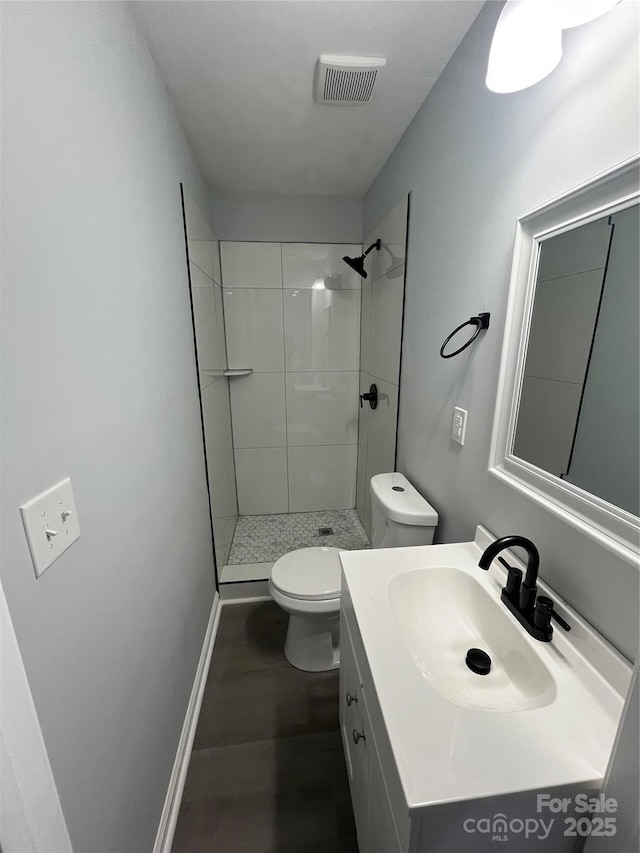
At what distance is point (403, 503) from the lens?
139 centimetres

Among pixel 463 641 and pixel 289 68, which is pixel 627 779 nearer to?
pixel 463 641

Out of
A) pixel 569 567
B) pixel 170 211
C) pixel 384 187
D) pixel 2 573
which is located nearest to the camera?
pixel 2 573

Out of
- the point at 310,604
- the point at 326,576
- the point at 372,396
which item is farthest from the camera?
the point at 372,396

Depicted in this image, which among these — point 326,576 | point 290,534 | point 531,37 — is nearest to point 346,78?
point 531,37

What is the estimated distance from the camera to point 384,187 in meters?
1.88

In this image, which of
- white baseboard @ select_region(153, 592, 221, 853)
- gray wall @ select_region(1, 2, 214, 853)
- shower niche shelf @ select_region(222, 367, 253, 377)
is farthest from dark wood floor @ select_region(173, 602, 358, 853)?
shower niche shelf @ select_region(222, 367, 253, 377)

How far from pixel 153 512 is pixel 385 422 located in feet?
4.32

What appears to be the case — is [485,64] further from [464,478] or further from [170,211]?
[464,478]

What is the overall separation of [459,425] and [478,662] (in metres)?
0.68

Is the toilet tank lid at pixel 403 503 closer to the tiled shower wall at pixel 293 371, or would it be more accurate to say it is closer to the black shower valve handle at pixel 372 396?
the black shower valve handle at pixel 372 396

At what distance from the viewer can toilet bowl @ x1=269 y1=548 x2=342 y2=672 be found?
148 centimetres

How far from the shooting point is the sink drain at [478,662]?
812mm

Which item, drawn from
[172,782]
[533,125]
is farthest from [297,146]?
[172,782]

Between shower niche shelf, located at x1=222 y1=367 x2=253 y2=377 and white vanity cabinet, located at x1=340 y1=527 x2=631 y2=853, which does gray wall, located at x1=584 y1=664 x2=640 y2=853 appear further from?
shower niche shelf, located at x1=222 y1=367 x2=253 y2=377
